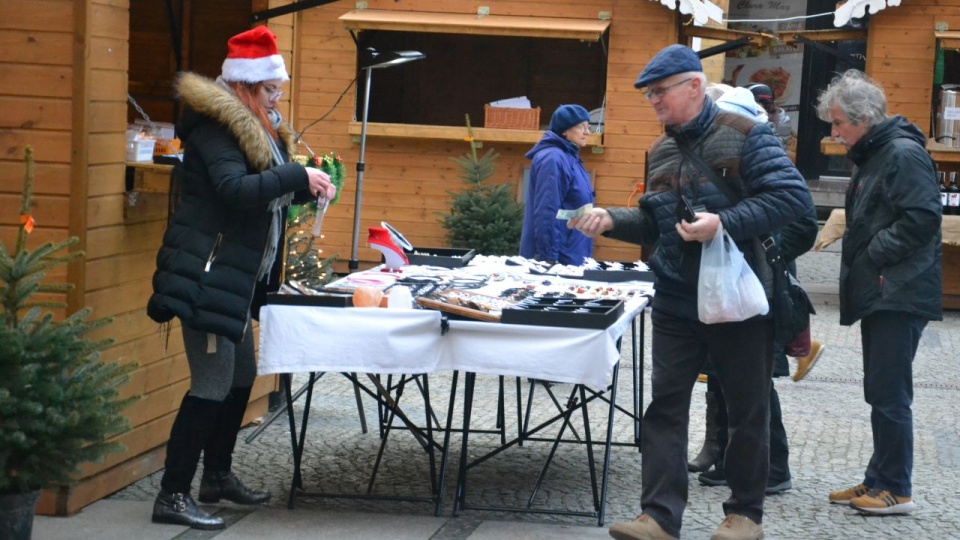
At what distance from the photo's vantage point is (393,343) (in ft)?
16.4

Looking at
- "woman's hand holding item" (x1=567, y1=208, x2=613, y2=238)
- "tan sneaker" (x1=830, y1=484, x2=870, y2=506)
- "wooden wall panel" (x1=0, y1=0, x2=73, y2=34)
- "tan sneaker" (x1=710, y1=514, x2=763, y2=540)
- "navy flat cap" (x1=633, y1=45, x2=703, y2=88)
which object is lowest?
"tan sneaker" (x1=830, y1=484, x2=870, y2=506)

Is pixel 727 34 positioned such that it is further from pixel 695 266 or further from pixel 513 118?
pixel 695 266

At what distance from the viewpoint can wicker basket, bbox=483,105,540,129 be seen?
13.1m

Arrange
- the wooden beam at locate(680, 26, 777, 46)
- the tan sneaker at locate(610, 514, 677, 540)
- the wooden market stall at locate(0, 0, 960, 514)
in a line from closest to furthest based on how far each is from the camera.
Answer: the tan sneaker at locate(610, 514, 677, 540), the wooden market stall at locate(0, 0, 960, 514), the wooden beam at locate(680, 26, 777, 46)

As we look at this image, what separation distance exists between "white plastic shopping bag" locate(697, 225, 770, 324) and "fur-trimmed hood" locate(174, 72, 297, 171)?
5.52ft

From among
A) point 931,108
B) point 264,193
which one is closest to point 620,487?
point 264,193

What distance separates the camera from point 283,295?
200 inches

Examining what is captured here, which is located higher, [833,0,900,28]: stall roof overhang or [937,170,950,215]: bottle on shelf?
[833,0,900,28]: stall roof overhang

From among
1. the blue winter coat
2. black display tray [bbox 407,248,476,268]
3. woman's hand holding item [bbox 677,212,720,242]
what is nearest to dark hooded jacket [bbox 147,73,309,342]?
woman's hand holding item [bbox 677,212,720,242]

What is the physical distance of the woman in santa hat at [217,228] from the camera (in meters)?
4.81

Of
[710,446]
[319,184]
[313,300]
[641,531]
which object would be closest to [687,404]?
[641,531]

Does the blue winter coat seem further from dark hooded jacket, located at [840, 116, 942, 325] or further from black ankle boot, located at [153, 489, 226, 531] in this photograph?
black ankle boot, located at [153, 489, 226, 531]

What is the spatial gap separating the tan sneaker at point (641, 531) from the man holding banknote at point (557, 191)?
135 inches

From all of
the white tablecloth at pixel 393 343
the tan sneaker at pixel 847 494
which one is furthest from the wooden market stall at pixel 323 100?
the tan sneaker at pixel 847 494
